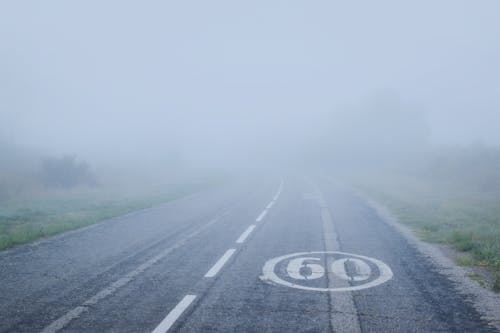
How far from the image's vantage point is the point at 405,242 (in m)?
10.3

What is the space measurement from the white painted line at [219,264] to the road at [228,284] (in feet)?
0.12

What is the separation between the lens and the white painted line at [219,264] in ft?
23.9

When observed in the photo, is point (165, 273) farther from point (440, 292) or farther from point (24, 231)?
point (24, 231)

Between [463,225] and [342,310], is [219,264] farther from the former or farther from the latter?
[463,225]

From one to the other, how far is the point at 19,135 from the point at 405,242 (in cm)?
9980

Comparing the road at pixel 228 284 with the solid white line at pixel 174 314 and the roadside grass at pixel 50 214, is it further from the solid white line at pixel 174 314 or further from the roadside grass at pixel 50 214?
the roadside grass at pixel 50 214

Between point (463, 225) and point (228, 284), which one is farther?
point (463, 225)

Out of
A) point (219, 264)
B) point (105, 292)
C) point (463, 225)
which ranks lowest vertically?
point (463, 225)

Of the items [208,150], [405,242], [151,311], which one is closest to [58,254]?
[151,311]

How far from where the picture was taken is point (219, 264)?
7922 millimetres

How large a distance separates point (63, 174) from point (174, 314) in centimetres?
2782

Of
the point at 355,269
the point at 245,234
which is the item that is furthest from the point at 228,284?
the point at 245,234

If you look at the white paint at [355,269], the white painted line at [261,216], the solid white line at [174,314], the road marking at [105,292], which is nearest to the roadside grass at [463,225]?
the white paint at [355,269]

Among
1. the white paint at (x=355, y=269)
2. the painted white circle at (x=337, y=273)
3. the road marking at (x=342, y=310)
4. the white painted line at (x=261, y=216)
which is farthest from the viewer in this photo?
the white painted line at (x=261, y=216)
